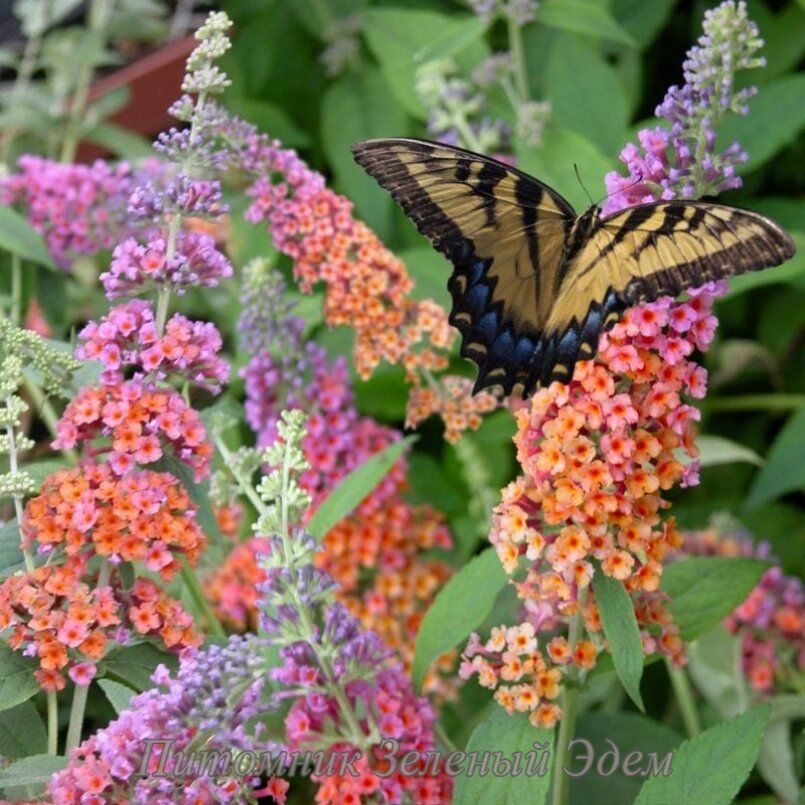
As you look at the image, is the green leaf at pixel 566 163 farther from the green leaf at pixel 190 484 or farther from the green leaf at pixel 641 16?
the green leaf at pixel 190 484

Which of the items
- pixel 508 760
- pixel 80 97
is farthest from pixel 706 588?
pixel 80 97

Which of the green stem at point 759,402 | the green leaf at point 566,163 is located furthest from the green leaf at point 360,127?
the green stem at point 759,402

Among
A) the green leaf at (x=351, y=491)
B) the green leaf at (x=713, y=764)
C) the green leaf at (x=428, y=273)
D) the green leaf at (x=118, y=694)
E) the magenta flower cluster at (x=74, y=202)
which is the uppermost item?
the magenta flower cluster at (x=74, y=202)

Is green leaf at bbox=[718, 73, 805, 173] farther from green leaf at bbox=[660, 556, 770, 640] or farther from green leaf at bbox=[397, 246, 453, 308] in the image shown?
green leaf at bbox=[660, 556, 770, 640]

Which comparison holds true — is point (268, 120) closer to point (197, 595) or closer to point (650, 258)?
point (197, 595)

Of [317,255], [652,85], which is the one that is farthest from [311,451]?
[652,85]

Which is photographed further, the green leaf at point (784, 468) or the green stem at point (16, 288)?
the green leaf at point (784, 468)
